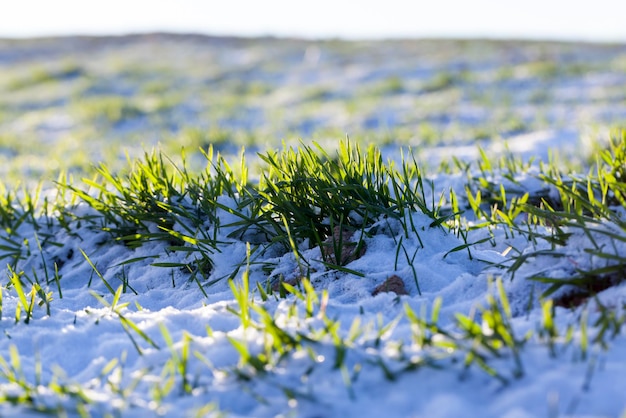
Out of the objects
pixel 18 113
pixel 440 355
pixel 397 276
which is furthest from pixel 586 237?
pixel 18 113

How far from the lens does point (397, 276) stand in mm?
2088

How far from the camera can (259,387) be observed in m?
1.43

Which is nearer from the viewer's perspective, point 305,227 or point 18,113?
point 305,227

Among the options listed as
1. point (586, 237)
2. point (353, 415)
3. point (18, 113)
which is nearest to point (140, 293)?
point (353, 415)

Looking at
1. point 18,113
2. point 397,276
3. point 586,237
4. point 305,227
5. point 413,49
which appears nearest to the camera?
point 586,237

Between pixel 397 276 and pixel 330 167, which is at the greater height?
pixel 330 167

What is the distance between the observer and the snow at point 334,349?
1344mm

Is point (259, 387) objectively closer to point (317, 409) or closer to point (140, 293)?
point (317, 409)

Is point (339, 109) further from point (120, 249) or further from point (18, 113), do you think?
point (120, 249)

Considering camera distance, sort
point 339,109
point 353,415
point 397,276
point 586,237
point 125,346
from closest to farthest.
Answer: point 353,415 < point 125,346 < point 586,237 < point 397,276 < point 339,109

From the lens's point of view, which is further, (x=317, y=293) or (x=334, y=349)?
(x=317, y=293)

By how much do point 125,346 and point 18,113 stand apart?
498 inches

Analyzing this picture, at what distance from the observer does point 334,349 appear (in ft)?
4.95

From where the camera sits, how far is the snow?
1344mm
